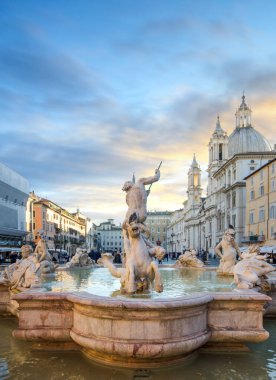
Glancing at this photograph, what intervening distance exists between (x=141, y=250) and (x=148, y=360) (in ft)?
6.21

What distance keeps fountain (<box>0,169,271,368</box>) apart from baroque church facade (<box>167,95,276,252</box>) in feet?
164

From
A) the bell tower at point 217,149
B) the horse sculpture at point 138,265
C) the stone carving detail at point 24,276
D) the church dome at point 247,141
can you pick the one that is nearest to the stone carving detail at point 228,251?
the horse sculpture at point 138,265

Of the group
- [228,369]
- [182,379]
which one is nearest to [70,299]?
[182,379]

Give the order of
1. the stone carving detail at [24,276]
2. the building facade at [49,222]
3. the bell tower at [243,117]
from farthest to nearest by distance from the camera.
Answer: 1. the bell tower at [243,117]
2. the building facade at [49,222]
3. the stone carving detail at [24,276]

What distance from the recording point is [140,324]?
16.3 feet

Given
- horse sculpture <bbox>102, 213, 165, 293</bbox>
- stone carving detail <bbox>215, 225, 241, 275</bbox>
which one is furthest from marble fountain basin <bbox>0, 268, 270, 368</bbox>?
stone carving detail <bbox>215, 225, 241, 275</bbox>

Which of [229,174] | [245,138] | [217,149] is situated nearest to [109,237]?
[217,149]

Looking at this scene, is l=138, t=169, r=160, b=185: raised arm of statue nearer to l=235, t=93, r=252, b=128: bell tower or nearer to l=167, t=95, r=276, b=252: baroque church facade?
l=167, t=95, r=276, b=252: baroque church facade

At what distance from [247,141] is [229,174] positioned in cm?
798

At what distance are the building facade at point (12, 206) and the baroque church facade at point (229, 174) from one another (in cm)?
3024

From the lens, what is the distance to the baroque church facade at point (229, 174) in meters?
59.4

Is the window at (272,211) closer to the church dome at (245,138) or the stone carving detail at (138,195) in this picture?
the church dome at (245,138)

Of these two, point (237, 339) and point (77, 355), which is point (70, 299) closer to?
point (77, 355)

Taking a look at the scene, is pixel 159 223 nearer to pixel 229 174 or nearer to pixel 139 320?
pixel 229 174
